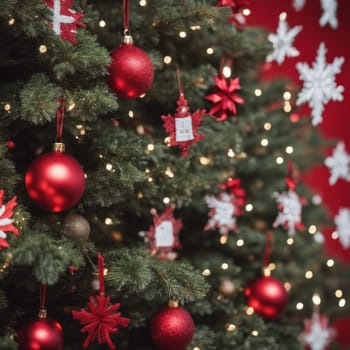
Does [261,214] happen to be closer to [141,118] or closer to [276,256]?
[276,256]

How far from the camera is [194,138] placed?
1.45 meters

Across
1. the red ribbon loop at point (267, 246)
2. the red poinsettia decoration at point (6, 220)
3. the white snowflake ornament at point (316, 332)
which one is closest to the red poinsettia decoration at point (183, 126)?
the red poinsettia decoration at point (6, 220)

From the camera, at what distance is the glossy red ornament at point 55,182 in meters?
1.13

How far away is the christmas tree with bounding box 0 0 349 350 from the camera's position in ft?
3.85

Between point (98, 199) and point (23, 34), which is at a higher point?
point (23, 34)

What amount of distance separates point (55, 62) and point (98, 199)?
344 millimetres

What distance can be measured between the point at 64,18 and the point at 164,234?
701mm

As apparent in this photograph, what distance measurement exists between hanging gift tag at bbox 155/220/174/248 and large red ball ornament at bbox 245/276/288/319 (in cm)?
37

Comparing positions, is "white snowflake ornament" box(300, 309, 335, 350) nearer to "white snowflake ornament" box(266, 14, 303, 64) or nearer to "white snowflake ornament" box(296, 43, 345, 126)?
"white snowflake ornament" box(296, 43, 345, 126)

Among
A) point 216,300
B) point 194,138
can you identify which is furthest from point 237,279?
point 194,138

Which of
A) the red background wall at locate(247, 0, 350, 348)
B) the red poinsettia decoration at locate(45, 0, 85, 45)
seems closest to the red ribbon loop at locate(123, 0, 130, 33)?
the red poinsettia decoration at locate(45, 0, 85, 45)

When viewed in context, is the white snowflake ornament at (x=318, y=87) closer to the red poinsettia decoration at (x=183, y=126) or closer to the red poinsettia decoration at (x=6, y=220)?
the red poinsettia decoration at (x=183, y=126)

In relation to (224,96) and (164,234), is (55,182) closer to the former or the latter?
(164,234)

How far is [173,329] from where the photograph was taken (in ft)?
4.47
